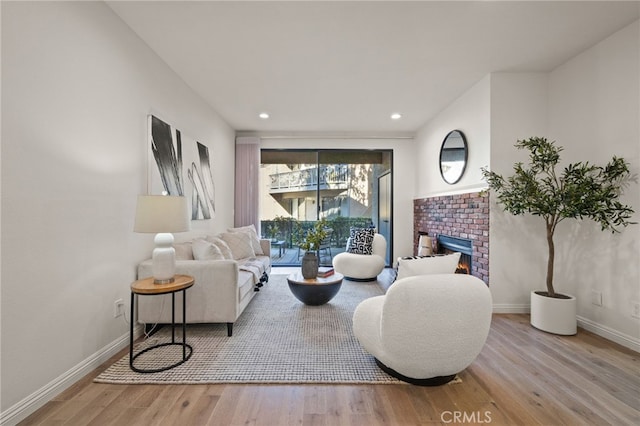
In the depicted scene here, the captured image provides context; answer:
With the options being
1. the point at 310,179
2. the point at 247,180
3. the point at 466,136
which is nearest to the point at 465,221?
the point at 466,136

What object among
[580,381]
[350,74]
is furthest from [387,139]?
[580,381]

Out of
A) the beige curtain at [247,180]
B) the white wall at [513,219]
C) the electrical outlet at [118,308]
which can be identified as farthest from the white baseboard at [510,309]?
the beige curtain at [247,180]

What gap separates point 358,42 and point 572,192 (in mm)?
2331

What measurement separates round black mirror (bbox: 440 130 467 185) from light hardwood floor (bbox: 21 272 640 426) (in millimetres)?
2425

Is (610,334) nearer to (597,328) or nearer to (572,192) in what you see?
(597,328)

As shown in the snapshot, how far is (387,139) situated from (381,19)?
3.38 metres

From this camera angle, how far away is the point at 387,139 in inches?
217

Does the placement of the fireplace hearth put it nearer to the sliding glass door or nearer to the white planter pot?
the white planter pot

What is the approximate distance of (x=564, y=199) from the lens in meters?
2.52

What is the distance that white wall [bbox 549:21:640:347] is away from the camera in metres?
2.35

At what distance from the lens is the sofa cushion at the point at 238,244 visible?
3.82 m

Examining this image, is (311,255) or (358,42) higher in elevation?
(358,42)

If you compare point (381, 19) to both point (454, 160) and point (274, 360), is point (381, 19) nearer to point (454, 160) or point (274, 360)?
point (454, 160)

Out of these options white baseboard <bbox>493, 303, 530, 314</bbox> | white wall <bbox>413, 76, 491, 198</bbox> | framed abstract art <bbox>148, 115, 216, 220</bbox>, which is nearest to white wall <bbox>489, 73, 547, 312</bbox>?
white baseboard <bbox>493, 303, 530, 314</bbox>
